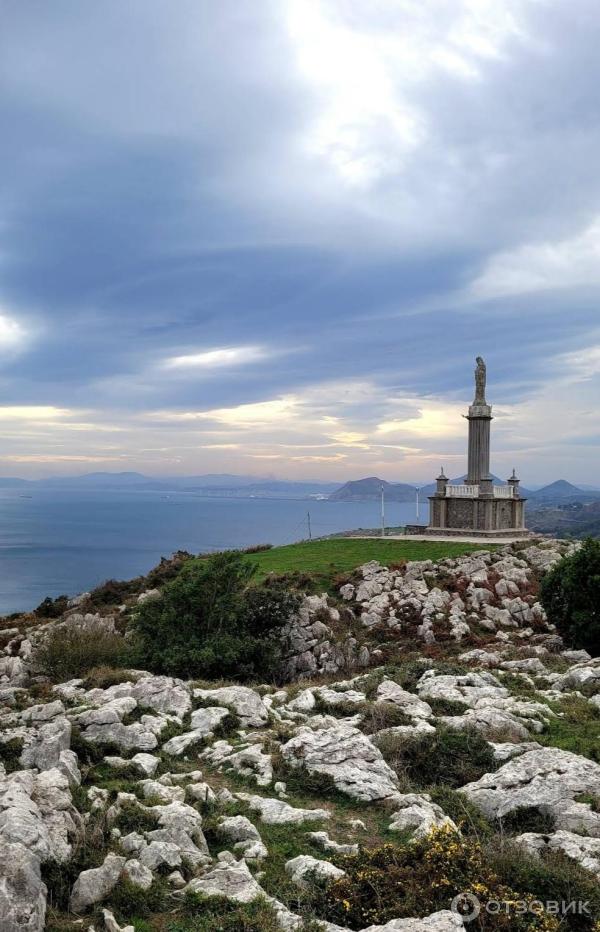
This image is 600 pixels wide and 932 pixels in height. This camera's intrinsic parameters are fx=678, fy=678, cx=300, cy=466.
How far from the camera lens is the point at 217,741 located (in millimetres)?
12602

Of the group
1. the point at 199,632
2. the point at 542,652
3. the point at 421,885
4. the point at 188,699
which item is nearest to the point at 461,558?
the point at 542,652

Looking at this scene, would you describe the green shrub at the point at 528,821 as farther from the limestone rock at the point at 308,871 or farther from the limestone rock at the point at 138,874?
the limestone rock at the point at 138,874

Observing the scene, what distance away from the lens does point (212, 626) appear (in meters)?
22.4

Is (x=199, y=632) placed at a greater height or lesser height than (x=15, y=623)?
greater

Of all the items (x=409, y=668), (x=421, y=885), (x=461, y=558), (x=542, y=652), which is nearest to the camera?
(x=421, y=885)

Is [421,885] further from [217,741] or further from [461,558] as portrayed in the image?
[461,558]

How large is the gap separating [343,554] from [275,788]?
91.8 feet

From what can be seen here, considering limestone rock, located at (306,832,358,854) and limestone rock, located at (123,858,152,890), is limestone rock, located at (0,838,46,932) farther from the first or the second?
limestone rock, located at (306,832,358,854)

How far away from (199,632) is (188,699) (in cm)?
787

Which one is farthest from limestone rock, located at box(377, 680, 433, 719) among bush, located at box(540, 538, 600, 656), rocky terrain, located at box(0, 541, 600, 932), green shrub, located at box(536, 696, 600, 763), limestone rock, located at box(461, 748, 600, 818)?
bush, located at box(540, 538, 600, 656)

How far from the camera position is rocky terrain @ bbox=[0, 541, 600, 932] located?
703cm

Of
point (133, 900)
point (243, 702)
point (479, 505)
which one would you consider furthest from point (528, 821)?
point (479, 505)

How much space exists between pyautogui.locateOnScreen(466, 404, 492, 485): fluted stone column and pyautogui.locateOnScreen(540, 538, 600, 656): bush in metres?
23.1

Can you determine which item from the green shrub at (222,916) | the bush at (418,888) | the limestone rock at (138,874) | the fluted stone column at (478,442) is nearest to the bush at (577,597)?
the bush at (418,888)
